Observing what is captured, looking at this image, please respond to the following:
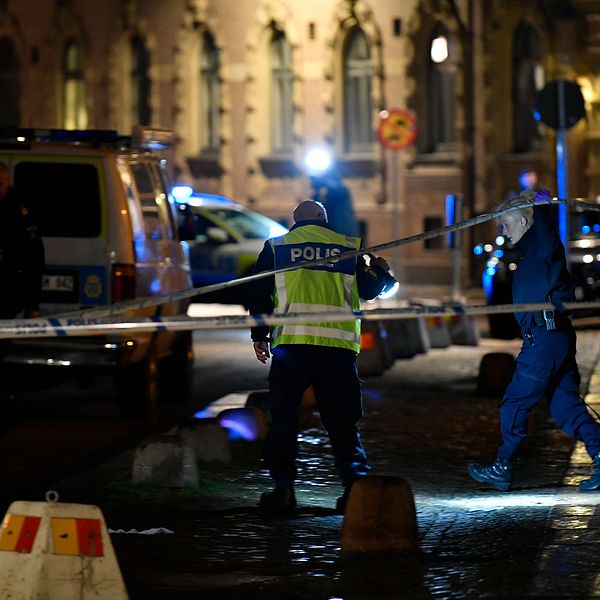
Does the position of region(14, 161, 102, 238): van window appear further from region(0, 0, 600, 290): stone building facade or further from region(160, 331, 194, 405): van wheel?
region(0, 0, 600, 290): stone building facade

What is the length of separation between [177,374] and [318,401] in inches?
211

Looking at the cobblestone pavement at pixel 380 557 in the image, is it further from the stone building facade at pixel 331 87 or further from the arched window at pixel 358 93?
the arched window at pixel 358 93

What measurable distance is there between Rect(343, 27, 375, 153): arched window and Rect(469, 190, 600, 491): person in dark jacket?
25.8 m

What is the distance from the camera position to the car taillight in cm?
1332

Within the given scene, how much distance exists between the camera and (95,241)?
1345cm

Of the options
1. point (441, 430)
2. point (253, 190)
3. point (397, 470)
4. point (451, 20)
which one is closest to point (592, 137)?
point (451, 20)

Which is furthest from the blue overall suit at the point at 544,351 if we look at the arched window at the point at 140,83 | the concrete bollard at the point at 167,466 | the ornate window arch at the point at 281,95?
the arched window at the point at 140,83

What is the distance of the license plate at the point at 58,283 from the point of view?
527 inches

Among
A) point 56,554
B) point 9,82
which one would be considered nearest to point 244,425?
point 56,554

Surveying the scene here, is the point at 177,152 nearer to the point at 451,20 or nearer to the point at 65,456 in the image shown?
the point at 451,20

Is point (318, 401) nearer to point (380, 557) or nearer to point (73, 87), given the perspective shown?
point (380, 557)

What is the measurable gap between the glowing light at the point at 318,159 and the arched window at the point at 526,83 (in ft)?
11.5

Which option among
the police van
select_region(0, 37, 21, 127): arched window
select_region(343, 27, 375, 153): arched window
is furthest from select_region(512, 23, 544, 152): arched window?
the police van

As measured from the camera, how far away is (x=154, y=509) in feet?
32.8
